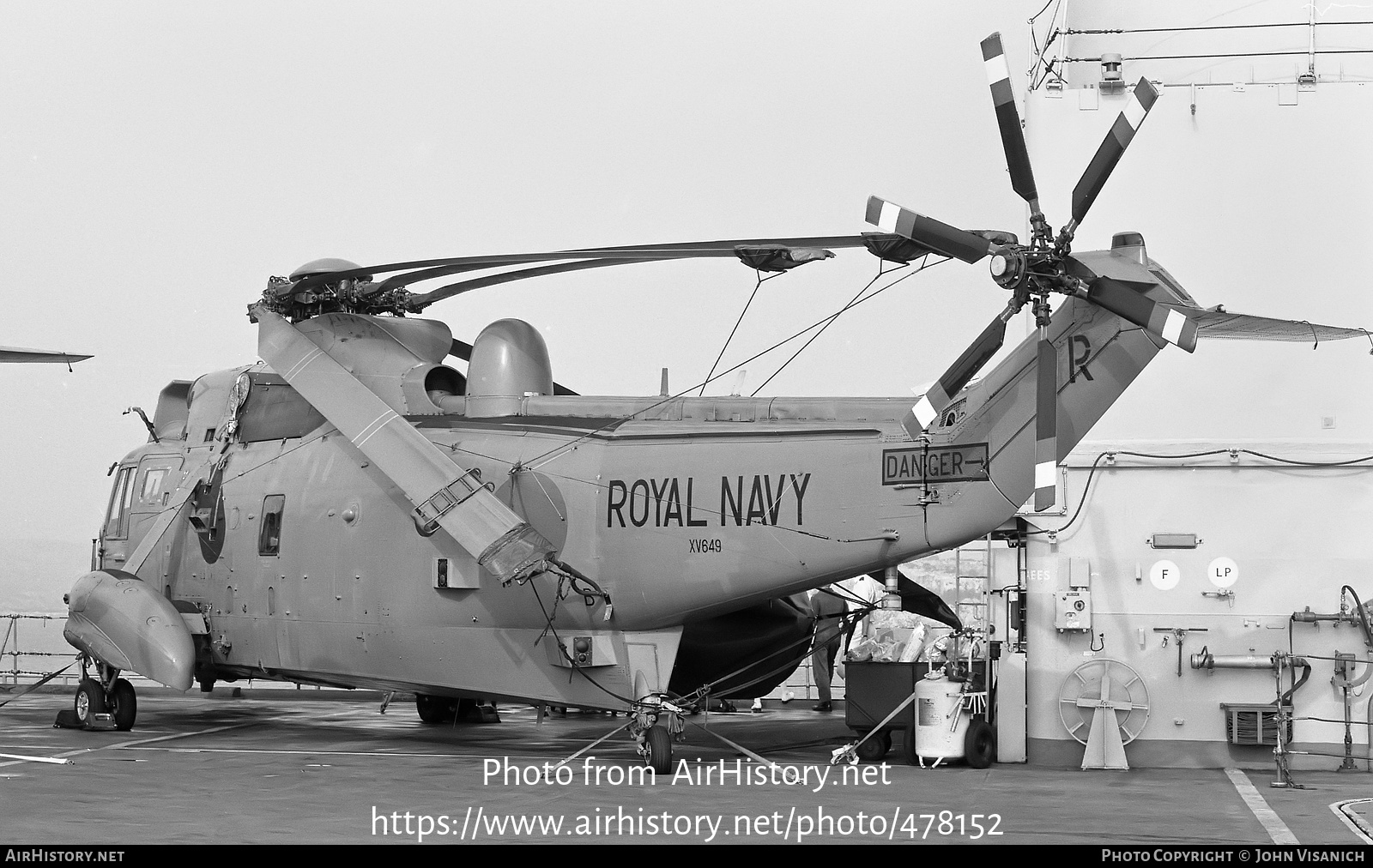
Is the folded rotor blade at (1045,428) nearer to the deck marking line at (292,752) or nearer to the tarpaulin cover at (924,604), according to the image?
the tarpaulin cover at (924,604)

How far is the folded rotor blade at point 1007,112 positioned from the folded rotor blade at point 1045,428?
1.31 m

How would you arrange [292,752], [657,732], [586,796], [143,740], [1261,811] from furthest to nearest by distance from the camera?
1. [143,740]
2. [292,752]
3. [657,732]
4. [586,796]
5. [1261,811]

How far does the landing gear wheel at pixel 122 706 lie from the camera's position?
18.6 m

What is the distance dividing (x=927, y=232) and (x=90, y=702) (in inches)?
502

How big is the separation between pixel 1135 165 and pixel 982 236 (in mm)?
4809

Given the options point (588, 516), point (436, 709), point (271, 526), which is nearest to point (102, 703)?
point (271, 526)

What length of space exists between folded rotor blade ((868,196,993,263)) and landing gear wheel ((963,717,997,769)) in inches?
220

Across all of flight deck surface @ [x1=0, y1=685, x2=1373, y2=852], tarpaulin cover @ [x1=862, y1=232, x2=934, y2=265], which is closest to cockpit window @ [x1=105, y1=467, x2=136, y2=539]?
flight deck surface @ [x1=0, y1=685, x2=1373, y2=852]

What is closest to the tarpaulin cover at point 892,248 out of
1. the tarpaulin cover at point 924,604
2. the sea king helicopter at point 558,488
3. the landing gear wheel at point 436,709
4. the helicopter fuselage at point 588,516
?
the sea king helicopter at point 558,488

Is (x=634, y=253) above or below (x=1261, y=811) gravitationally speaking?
above

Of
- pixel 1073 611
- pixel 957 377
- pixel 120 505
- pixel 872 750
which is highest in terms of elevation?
pixel 957 377

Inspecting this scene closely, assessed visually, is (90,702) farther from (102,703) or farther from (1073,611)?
(1073,611)

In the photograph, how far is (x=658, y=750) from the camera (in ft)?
46.8

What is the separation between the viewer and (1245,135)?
1600 cm
